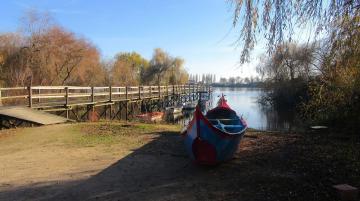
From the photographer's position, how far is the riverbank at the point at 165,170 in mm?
6570

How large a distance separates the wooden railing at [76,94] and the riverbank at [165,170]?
262 inches

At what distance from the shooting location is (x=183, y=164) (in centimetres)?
883

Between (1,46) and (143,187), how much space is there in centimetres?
3035

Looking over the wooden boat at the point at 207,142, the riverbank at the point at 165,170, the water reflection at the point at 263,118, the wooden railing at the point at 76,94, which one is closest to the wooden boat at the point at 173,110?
the water reflection at the point at 263,118

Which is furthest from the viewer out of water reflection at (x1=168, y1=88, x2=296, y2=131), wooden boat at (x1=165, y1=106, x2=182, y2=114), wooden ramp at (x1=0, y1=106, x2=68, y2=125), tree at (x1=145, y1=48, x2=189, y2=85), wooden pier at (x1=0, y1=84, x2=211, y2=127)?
tree at (x1=145, y1=48, x2=189, y2=85)

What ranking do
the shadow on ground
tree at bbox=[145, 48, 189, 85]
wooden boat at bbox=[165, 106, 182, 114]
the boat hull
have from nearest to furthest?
1. the shadow on ground
2. the boat hull
3. wooden boat at bbox=[165, 106, 182, 114]
4. tree at bbox=[145, 48, 189, 85]

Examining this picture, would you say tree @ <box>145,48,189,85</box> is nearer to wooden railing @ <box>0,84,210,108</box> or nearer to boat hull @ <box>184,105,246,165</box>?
wooden railing @ <box>0,84,210,108</box>

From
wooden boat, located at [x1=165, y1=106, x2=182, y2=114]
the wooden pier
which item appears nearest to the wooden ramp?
the wooden pier

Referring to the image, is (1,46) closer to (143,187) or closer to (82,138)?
(82,138)

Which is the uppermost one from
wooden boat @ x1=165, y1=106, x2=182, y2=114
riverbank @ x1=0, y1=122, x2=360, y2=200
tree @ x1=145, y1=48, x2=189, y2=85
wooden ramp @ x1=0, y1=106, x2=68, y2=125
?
tree @ x1=145, y1=48, x2=189, y2=85

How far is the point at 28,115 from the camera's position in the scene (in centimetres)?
1490

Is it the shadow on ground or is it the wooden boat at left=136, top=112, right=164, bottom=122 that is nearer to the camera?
the shadow on ground

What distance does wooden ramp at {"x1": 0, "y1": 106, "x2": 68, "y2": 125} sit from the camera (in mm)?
14148

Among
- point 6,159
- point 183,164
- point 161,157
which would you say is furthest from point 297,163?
point 6,159
